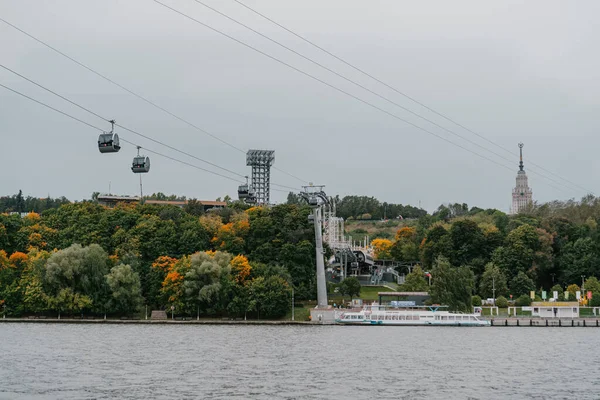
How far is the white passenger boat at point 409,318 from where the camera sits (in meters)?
93.2

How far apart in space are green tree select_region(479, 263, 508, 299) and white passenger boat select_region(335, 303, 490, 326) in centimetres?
1262

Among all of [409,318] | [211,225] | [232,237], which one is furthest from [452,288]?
[211,225]

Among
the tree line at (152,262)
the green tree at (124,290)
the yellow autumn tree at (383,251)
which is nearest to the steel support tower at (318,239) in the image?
the tree line at (152,262)

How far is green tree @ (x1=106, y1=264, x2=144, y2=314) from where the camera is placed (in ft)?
301

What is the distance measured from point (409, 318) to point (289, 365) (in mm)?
48199

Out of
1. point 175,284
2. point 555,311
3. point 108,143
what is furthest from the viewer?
point 555,311

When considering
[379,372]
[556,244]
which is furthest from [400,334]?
[556,244]

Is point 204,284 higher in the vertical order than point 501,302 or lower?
higher

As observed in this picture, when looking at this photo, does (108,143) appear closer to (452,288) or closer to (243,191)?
(243,191)

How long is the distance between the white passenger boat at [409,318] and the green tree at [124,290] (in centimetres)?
2140

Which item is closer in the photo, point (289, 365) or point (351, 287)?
point (289, 365)

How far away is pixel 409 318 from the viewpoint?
95.8m

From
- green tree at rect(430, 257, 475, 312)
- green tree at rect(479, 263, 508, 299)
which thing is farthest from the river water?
green tree at rect(479, 263, 508, 299)

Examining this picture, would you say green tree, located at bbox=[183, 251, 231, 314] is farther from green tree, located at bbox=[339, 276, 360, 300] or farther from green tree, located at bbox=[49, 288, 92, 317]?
green tree, located at bbox=[339, 276, 360, 300]
